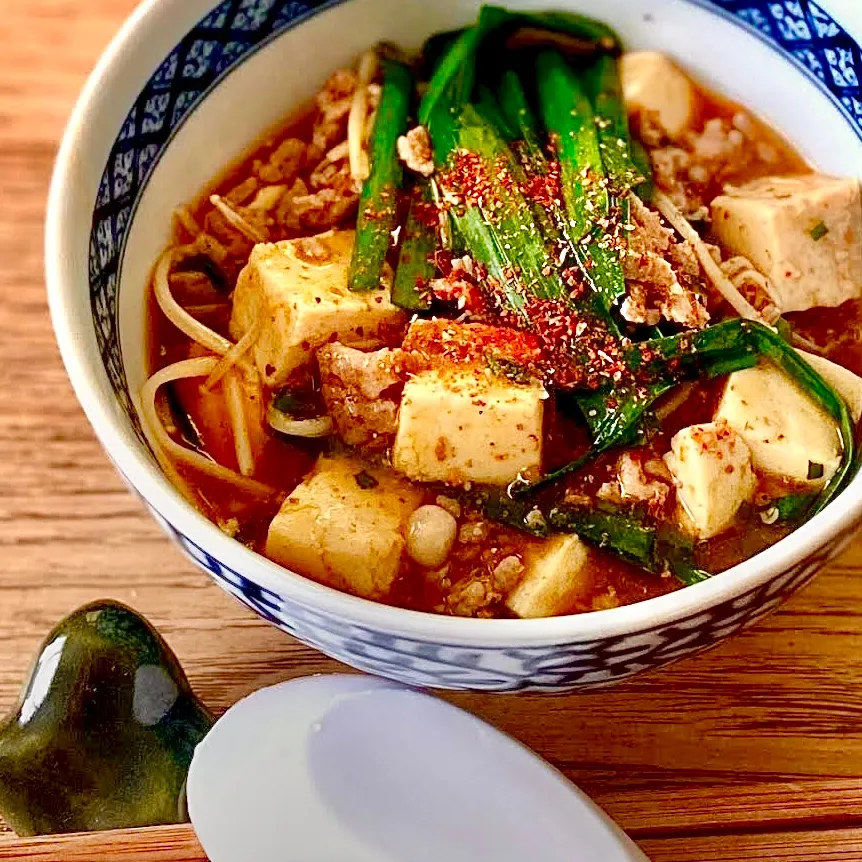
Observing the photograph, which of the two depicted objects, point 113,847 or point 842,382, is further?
point 842,382

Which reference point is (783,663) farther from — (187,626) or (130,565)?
(130,565)

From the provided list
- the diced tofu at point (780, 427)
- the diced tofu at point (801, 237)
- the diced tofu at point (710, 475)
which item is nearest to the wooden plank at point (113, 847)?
the diced tofu at point (710, 475)

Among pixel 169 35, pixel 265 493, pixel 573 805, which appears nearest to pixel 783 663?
pixel 573 805

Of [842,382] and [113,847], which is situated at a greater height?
[842,382]

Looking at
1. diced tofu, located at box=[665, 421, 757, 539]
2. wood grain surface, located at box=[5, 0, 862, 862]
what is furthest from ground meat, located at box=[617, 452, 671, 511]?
wood grain surface, located at box=[5, 0, 862, 862]

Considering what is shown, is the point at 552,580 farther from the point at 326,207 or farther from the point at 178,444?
the point at 326,207

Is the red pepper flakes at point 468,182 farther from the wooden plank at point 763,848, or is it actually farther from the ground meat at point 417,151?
the wooden plank at point 763,848

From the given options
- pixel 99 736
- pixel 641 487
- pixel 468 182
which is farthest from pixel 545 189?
pixel 99 736
